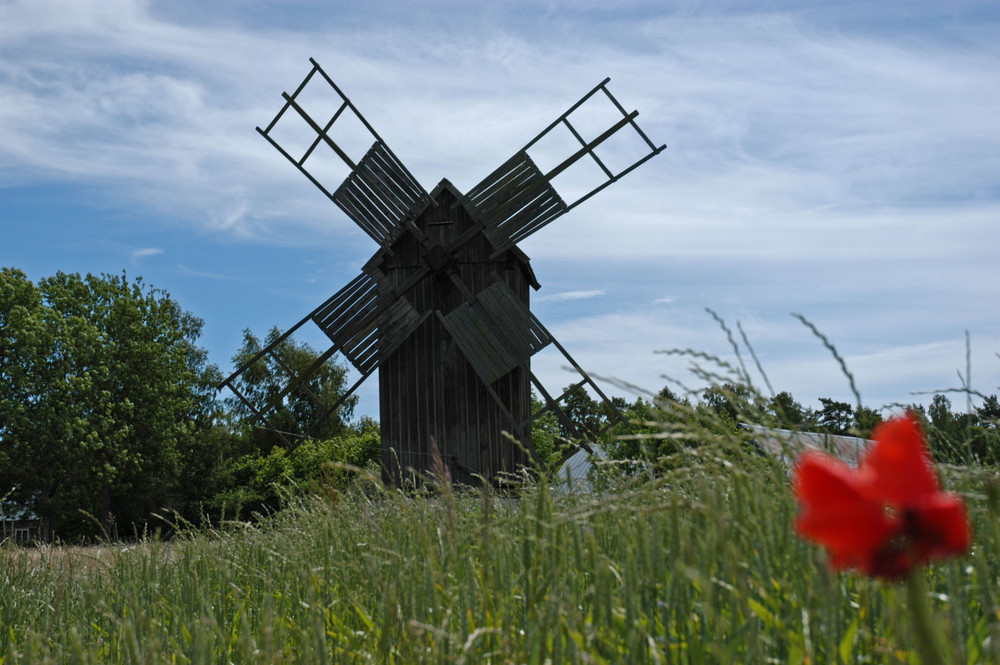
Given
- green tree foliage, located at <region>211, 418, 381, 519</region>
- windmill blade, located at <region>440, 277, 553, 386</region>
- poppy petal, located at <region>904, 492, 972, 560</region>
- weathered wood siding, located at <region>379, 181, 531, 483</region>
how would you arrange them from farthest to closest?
green tree foliage, located at <region>211, 418, 381, 519</region> < weathered wood siding, located at <region>379, 181, 531, 483</region> < windmill blade, located at <region>440, 277, 553, 386</region> < poppy petal, located at <region>904, 492, 972, 560</region>

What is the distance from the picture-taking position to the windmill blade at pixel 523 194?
13625 mm

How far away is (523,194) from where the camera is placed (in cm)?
1370

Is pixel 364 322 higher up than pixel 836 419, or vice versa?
pixel 364 322

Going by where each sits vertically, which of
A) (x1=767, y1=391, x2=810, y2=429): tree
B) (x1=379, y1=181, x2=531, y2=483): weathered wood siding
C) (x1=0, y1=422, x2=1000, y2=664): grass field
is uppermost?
(x1=379, y1=181, x2=531, y2=483): weathered wood siding

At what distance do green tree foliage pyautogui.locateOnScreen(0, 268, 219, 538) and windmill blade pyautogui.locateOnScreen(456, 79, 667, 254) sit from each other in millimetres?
16301

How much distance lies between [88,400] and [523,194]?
63.8 ft

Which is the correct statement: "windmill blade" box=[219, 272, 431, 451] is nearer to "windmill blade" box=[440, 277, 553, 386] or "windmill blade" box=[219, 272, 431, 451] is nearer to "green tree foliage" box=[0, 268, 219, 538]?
"windmill blade" box=[440, 277, 553, 386]

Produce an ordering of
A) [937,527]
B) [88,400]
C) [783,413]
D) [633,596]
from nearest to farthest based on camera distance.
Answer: [937,527], [633,596], [783,413], [88,400]

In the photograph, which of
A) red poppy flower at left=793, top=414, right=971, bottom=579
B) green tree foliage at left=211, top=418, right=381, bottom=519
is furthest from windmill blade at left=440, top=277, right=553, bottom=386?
red poppy flower at left=793, top=414, right=971, bottom=579

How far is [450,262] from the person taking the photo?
45.5 feet

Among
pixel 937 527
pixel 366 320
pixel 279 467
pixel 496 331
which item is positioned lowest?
pixel 937 527

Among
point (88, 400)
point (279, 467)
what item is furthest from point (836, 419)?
point (88, 400)

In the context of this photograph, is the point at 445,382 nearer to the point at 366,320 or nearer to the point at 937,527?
the point at 366,320

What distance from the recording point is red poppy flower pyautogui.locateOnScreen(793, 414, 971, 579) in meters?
0.84
